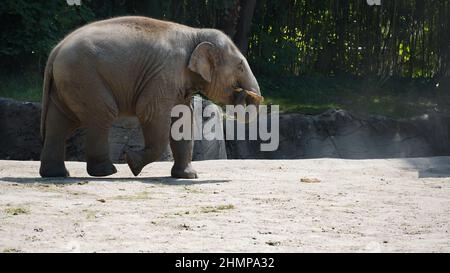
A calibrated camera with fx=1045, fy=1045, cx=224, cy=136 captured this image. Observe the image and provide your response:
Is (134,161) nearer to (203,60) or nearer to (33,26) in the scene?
(203,60)

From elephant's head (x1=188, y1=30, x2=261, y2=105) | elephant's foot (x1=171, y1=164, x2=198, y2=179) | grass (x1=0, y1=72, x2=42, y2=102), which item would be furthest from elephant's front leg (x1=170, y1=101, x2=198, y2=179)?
grass (x1=0, y1=72, x2=42, y2=102)

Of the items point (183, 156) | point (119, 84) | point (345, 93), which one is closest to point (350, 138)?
point (345, 93)

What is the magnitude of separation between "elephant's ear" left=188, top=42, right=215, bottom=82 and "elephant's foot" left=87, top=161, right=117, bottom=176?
1356 mm

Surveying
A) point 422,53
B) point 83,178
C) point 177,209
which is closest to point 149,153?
point 83,178

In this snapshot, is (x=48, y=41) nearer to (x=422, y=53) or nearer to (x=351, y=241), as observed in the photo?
(x=422, y=53)

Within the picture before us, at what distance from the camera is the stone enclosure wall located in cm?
1477

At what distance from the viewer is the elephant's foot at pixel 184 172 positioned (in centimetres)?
1119

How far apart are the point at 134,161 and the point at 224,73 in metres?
1.49

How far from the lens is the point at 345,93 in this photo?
2020 centimetres

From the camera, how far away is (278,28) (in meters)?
21.0

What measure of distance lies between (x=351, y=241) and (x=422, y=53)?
15271mm

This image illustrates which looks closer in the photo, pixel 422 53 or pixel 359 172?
pixel 359 172

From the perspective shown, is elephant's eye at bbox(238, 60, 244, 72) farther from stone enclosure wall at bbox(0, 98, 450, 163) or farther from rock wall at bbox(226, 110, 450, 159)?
rock wall at bbox(226, 110, 450, 159)
